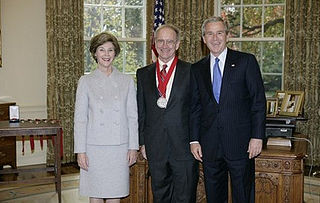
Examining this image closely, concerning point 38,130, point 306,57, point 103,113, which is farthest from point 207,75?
point 306,57

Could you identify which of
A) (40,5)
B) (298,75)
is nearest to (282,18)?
(298,75)

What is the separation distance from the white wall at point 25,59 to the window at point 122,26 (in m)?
0.72

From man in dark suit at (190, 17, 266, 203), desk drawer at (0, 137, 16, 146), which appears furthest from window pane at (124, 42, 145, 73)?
man in dark suit at (190, 17, 266, 203)

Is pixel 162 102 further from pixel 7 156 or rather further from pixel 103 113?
pixel 7 156

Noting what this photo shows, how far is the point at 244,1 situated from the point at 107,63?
431 centimetres

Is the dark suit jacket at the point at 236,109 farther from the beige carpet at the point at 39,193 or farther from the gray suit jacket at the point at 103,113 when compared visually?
the beige carpet at the point at 39,193

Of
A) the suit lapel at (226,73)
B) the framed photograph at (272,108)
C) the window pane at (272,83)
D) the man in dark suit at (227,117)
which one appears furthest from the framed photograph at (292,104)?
the window pane at (272,83)

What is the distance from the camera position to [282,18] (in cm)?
645

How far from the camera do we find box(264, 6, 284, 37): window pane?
6.46 metres

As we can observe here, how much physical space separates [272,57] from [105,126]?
14.2 feet

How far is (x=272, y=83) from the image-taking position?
21.7 ft

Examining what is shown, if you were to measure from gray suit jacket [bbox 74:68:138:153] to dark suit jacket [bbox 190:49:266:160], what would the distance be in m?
0.52

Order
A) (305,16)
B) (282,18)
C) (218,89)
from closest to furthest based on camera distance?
1. (218,89)
2. (305,16)
3. (282,18)

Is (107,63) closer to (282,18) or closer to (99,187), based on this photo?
(99,187)
